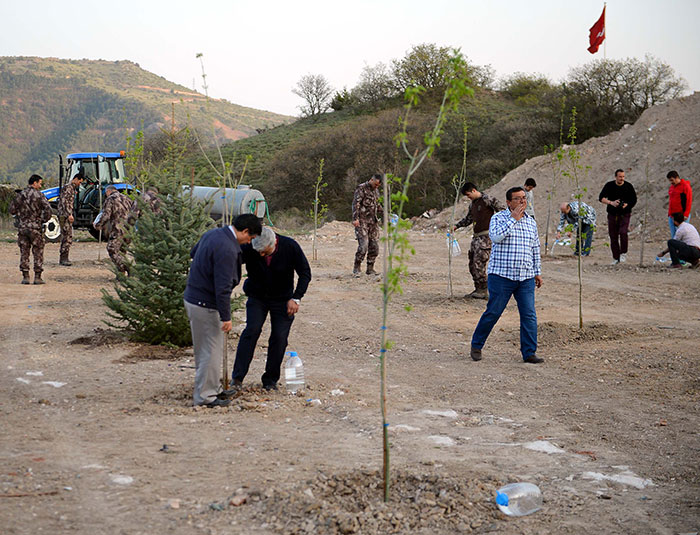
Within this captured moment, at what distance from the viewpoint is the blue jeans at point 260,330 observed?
6.72 m

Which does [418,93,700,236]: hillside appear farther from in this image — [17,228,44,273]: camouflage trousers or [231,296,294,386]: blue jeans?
[231,296,294,386]: blue jeans

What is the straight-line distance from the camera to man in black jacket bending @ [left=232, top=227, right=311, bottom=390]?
257 inches

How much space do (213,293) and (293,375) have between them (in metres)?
1.28

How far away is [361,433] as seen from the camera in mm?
5676

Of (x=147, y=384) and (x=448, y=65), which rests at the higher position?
(x=448, y=65)

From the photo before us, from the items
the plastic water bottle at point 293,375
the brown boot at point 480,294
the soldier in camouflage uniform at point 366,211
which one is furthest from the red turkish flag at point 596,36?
the plastic water bottle at point 293,375

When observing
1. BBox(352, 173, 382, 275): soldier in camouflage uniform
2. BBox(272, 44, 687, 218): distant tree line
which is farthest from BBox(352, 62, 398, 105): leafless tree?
BBox(352, 173, 382, 275): soldier in camouflage uniform

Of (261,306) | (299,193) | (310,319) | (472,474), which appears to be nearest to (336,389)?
(261,306)

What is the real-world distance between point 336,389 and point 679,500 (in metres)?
3.25

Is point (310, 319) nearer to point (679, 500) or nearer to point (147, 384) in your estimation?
point (147, 384)

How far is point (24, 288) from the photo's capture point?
13891 millimetres

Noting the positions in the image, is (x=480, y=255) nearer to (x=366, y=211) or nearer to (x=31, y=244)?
(x=366, y=211)

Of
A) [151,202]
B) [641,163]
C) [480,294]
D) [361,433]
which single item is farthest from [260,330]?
[641,163]

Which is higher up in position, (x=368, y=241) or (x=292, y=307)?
(x=368, y=241)
